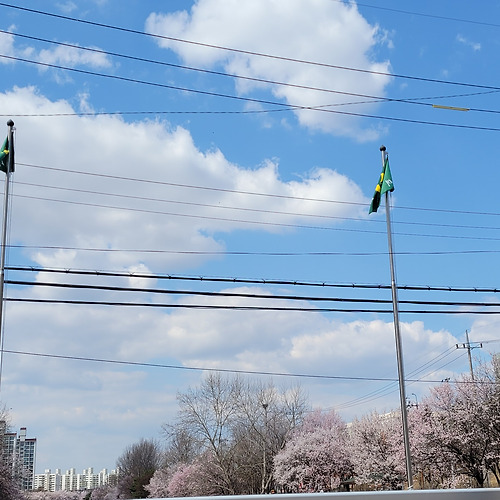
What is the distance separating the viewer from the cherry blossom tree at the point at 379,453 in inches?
1371

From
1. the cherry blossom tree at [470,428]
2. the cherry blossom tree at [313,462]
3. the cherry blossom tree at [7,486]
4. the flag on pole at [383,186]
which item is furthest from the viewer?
the cherry blossom tree at [313,462]

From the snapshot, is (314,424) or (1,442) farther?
(314,424)

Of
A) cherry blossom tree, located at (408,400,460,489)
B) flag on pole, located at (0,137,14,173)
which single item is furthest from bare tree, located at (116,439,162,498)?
flag on pole, located at (0,137,14,173)

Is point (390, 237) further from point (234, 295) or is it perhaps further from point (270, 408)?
point (270, 408)

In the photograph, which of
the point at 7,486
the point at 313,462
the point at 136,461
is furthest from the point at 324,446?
the point at 136,461

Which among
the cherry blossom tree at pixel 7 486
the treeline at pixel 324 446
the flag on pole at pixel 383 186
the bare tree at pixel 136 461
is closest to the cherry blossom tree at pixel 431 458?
the treeline at pixel 324 446

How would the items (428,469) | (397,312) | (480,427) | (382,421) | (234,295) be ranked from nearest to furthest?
(234,295) < (397,312) < (480,427) < (428,469) < (382,421)

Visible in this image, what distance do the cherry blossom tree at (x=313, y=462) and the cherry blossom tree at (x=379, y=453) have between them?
1.66 m

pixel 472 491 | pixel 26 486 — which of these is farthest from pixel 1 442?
pixel 472 491

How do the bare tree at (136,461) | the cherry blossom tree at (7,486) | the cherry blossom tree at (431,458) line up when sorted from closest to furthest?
the cherry blossom tree at (431,458)
the cherry blossom tree at (7,486)
the bare tree at (136,461)

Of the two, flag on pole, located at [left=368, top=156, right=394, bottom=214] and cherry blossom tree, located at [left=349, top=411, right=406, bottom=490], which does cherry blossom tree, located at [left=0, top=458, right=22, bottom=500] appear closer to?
cherry blossom tree, located at [left=349, top=411, right=406, bottom=490]

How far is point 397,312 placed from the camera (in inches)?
740

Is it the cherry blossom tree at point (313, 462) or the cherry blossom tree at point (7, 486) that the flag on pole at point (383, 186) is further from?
the cherry blossom tree at point (7, 486)

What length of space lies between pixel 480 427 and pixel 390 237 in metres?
13.1
